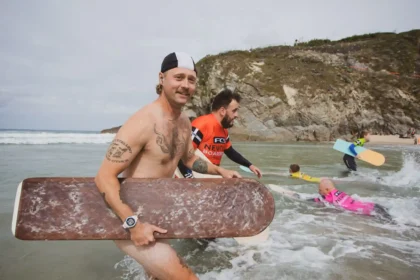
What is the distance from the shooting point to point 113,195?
1745 millimetres

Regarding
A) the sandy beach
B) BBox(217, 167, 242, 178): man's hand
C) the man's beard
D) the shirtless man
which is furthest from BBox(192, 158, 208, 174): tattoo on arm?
the sandy beach

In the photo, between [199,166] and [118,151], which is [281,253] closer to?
[199,166]

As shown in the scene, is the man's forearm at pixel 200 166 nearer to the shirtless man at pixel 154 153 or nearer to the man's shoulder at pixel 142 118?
the shirtless man at pixel 154 153

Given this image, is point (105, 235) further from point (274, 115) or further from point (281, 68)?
point (281, 68)

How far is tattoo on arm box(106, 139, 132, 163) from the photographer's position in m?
1.83

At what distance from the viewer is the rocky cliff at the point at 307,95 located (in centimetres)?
2991

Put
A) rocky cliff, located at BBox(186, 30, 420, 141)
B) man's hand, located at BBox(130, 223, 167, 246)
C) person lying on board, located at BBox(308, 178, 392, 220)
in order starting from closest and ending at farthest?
man's hand, located at BBox(130, 223, 167, 246) < person lying on board, located at BBox(308, 178, 392, 220) < rocky cliff, located at BBox(186, 30, 420, 141)

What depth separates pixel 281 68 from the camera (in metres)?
33.7

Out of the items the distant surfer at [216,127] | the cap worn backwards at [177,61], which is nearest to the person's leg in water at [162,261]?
the cap worn backwards at [177,61]

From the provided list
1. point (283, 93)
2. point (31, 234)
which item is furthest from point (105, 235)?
point (283, 93)

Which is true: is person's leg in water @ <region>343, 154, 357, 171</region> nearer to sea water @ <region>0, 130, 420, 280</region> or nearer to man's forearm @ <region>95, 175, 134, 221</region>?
sea water @ <region>0, 130, 420, 280</region>

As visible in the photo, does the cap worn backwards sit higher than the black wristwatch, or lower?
higher

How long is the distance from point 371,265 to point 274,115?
90.8 ft

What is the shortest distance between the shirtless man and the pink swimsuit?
14.3 ft
